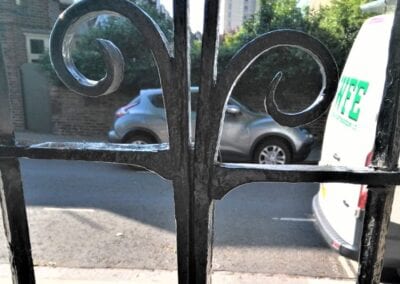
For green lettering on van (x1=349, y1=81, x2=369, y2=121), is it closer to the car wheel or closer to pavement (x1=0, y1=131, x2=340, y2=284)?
pavement (x1=0, y1=131, x2=340, y2=284)

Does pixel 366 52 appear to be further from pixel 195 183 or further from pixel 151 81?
pixel 151 81

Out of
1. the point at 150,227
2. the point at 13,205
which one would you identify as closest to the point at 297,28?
the point at 150,227

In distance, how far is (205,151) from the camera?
0.87m

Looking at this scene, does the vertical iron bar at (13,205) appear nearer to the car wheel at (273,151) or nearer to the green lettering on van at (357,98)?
the green lettering on van at (357,98)

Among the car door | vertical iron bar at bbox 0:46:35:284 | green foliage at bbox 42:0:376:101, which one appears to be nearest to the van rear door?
vertical iron bar at bbox 0:46:35:284

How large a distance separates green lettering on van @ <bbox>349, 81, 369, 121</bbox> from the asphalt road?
1.39 metres

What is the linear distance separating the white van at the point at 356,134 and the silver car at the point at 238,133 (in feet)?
12.8

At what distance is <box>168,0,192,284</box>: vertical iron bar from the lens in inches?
32.2

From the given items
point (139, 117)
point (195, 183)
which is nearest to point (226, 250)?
point (195, 183)

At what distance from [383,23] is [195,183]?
2.57 metres

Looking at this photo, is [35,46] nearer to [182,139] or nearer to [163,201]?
[163,201]

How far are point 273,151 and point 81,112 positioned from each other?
5567 millimetres

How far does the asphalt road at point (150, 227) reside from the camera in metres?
3.59

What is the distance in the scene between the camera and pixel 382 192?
2.82 feet
